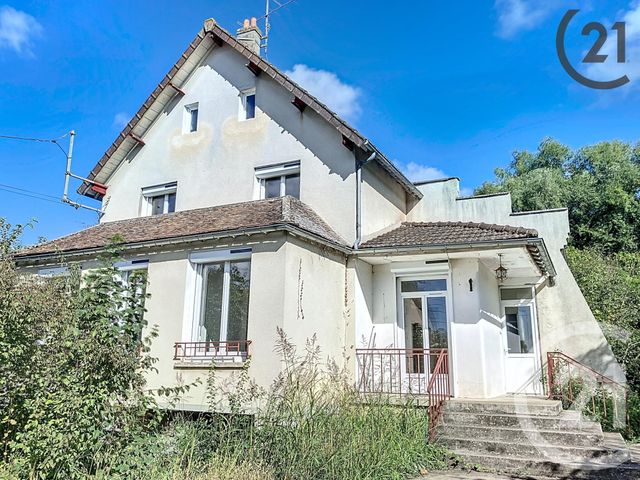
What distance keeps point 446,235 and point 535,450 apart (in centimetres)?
489

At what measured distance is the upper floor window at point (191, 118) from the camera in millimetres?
14852

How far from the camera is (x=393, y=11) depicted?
509 inches

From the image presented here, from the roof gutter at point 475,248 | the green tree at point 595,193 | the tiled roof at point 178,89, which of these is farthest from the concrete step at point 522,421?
the green tree at point 595,193

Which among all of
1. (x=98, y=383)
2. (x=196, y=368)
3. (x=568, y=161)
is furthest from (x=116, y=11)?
(x=568, y=161)

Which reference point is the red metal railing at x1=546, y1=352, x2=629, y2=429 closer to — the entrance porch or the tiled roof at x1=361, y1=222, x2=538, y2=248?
the entrance porch

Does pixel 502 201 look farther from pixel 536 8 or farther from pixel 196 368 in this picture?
pixel 196 368

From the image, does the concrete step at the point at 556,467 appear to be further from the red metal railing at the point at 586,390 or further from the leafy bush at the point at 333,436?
the red metal railing at the point at 586,390

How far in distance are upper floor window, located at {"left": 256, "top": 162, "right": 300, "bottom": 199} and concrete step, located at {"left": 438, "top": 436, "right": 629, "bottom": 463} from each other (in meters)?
7.16

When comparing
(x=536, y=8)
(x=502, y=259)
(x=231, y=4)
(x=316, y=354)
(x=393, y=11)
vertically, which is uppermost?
(x=231, y=4)

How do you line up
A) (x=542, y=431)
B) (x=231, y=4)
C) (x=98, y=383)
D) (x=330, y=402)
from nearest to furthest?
(x=98, y=383) < (x=330, y=402) < (x=542, y=431) < (x=231, y=4)

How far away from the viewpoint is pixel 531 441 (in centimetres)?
838

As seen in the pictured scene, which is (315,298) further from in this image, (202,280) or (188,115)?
(188,115)

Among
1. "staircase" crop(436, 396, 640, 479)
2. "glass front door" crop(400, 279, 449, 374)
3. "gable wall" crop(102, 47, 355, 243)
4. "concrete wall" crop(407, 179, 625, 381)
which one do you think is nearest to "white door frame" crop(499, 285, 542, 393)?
"concrete wall" crop(407, 179, 625, 381)

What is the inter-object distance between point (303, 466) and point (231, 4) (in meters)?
15.6
